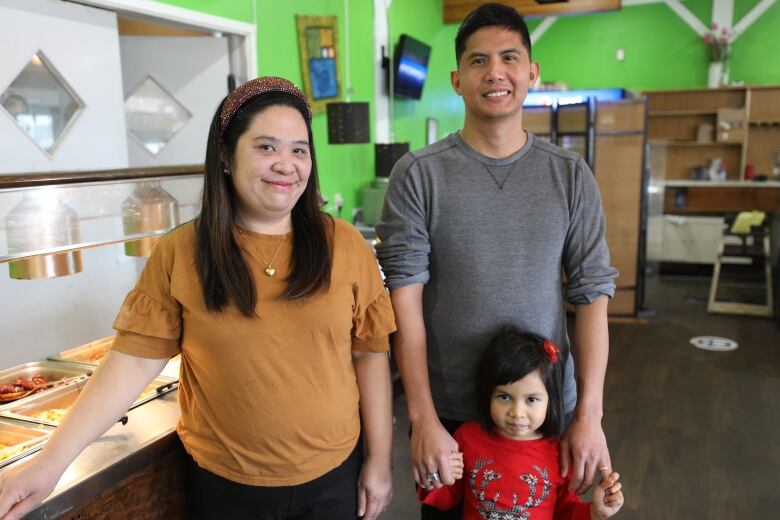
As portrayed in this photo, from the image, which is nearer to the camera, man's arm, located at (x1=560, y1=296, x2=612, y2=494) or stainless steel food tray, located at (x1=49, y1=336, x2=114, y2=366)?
Answer: man's arm, located at (x1=560, y1=296, x2=612, y2=494)

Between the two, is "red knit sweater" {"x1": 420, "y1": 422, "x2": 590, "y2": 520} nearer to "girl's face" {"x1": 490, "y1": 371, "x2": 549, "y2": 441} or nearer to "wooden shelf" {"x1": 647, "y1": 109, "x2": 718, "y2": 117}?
"girl's face" {"x1": 490, "y1": 371, "x2": 549, "y2": 441}

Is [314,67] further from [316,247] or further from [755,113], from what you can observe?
[755,113]

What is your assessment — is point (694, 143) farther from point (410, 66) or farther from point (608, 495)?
point (608, 495)

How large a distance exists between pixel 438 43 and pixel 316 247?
658 cm

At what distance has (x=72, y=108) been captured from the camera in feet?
10.4

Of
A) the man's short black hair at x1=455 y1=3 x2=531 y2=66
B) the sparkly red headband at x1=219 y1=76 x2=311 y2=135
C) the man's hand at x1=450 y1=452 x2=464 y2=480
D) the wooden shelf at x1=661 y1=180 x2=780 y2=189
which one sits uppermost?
the man's short black hair at x1=455 y1=3 x2=531 y2=66

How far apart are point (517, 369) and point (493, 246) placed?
0.28m

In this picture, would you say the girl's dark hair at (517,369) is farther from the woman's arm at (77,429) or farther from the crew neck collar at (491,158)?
the woman's arm at (77,429)

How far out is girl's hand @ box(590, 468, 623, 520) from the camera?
1468mm

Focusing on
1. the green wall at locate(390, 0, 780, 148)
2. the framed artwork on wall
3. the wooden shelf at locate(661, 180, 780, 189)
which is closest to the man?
the framed artwork on wall

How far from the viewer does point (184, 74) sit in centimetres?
406

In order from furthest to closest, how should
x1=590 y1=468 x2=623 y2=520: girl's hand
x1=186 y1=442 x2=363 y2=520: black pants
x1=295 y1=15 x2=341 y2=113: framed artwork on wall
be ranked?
x1=295 y1=15 x2=341 y2=113: framed artwork on wall → x1=590 y1=468 x2=623 y2=520: girl's hand → x1=186 y1=442 x2=363 y2=520: black pants

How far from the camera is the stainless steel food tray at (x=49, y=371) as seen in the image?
207 centimetres

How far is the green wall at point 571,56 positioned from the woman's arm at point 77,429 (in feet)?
12.5
